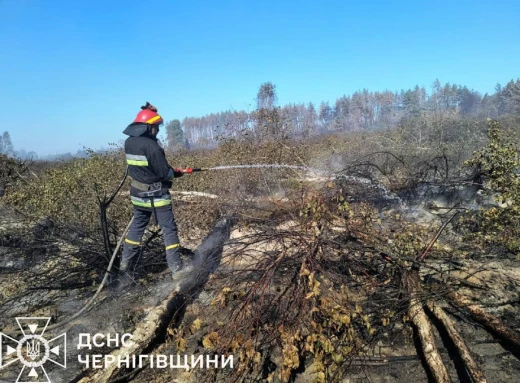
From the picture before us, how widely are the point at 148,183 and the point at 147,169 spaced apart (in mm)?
168

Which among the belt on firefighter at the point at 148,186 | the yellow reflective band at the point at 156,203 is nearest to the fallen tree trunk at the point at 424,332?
the yellow reflective band at the point at 156,203

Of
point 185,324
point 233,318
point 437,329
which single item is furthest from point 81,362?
point 437,329

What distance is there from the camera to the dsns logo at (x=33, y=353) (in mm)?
2977

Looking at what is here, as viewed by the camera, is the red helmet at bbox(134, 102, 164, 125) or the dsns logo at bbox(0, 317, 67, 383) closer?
the dsns logo at bbox(0, 317, 67, 383)

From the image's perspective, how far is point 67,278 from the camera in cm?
448

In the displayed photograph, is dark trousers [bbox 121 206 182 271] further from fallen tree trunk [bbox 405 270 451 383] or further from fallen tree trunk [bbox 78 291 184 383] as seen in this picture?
fallen tree trunk [bbox 405 270 451 383]

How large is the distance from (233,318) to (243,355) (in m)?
0.34

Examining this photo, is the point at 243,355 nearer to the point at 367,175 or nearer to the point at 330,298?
the point at 330,298

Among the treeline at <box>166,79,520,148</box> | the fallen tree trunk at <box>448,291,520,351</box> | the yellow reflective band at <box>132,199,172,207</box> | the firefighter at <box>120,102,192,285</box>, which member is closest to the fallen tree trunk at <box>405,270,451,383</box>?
the fallen tree trunk at <box>448,291,520,351</box>

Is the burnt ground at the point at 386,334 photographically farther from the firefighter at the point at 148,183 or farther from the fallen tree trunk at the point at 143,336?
the firefighter at the point at 148,183

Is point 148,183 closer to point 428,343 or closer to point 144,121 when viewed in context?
point 144,121

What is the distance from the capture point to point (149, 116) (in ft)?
14.1

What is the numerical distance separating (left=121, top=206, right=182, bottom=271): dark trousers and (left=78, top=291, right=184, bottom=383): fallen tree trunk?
Answer: 0.59 metres

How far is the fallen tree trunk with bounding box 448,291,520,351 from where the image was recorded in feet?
A: 9.14
